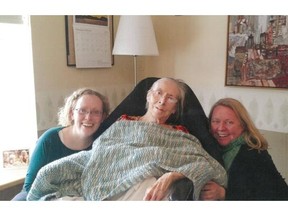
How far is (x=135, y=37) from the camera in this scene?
96cm

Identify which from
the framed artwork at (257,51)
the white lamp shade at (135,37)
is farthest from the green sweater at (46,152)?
the framed artwork at (257,51)

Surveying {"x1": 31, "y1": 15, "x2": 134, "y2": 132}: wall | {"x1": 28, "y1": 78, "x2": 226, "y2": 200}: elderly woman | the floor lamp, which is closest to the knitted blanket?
{"x1": 28, "y1": 78, "x2": 226, "y2": 200}: elderly woman

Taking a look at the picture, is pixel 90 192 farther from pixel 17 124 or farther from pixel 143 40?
pixel 143 40

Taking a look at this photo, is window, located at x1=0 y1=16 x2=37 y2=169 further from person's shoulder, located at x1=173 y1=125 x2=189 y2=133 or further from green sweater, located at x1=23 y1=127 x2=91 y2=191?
person's shoulder, located at x1=173 y1=125 x2=189 y2=133

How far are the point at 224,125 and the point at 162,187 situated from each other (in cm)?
27

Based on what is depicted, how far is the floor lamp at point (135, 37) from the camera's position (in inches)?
37.8

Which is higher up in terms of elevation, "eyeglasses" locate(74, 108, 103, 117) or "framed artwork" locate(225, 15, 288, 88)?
"framed artwork" locate(225, 15, 288, 88)

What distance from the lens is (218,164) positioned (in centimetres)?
96

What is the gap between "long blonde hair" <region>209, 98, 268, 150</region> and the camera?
37.7 inches

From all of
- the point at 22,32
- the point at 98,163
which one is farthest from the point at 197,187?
the point at 22,32

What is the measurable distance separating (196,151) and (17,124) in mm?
587

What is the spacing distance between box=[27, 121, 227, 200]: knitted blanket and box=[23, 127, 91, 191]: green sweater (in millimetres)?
18

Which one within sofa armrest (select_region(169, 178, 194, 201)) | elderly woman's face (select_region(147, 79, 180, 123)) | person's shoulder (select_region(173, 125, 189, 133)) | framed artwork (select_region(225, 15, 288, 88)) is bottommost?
sofa armrest (select_region(169, 178, 194, 201))

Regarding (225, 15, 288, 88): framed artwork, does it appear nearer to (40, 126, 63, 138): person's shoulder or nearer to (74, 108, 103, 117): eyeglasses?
(74, 108, 103, 117): eyeglasses
